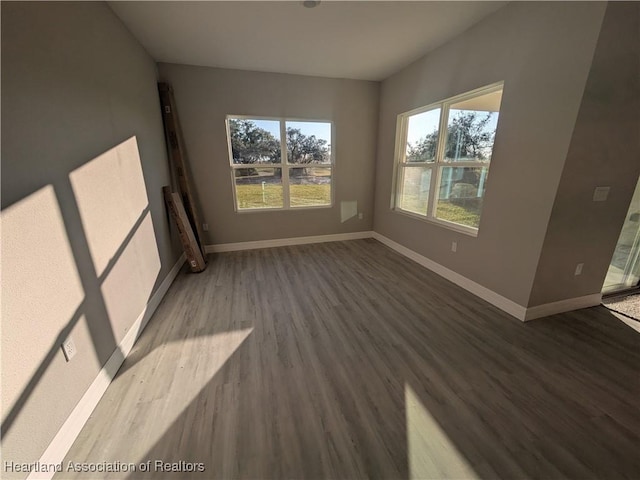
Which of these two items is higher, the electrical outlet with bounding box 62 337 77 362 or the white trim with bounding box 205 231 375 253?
the electrical outlet with bounding box 62 337 77 362

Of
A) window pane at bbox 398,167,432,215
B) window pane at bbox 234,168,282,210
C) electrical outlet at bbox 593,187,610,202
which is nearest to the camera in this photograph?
electrical outlet at bbox 593,187,610,202

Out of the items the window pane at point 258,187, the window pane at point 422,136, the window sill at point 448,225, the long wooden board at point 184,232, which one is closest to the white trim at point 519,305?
the window sill at point 448,225

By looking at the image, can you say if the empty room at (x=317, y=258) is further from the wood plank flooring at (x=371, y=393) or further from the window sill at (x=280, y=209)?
the window sill at (x=280, y=209)

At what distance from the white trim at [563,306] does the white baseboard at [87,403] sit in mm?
3270

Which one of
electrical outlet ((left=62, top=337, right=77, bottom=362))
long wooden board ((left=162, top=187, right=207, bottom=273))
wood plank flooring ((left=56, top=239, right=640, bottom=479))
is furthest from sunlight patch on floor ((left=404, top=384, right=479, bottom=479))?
long wooden board ((left=162, top=187, right=207, bottom=273))

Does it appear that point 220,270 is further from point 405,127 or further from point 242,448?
point 405,127

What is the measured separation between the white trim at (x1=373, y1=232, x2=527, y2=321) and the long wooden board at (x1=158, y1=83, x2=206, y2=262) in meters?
3.05

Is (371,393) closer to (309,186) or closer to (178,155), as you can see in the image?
(309,186)

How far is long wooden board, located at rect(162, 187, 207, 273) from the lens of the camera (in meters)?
3.11

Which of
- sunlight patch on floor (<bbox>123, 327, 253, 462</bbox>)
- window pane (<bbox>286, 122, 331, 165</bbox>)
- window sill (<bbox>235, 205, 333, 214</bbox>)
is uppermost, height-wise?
window pane (<bbox>286, 122, 331, 165</bbox>)

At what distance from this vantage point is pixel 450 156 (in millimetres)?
3049

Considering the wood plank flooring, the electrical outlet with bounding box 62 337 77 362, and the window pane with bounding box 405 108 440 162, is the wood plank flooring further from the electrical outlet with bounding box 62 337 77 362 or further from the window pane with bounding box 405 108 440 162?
the window pane with bounding box 405 108 440 162

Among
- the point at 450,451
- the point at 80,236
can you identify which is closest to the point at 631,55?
the point at 450,451

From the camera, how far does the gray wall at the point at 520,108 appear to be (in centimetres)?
183
